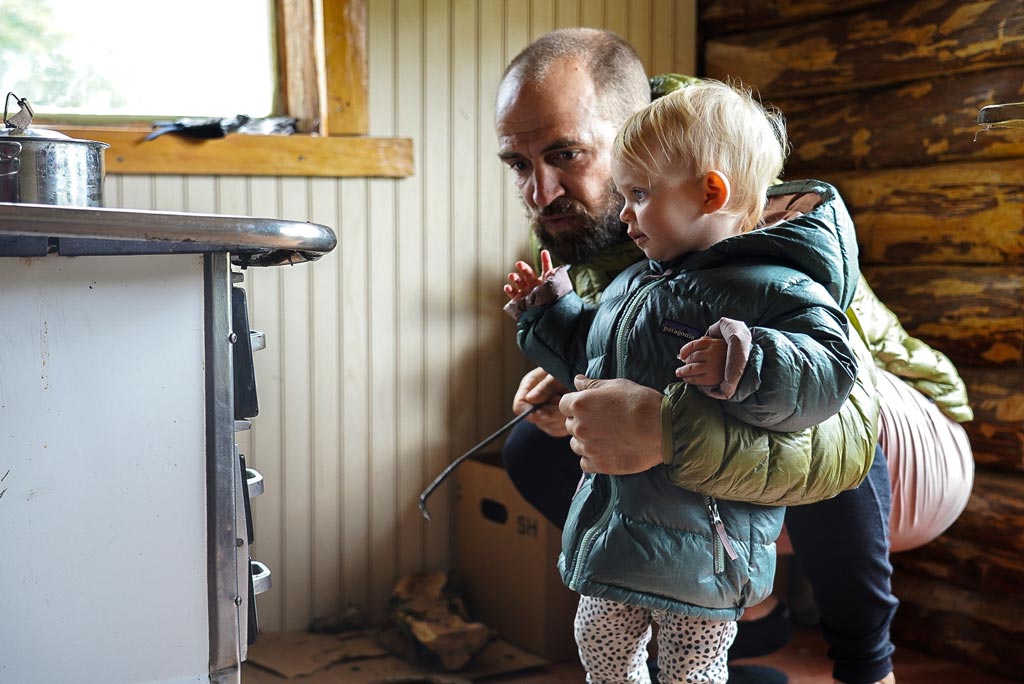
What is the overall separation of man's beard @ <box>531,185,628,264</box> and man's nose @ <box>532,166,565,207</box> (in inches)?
0.4

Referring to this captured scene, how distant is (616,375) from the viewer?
1.54 m

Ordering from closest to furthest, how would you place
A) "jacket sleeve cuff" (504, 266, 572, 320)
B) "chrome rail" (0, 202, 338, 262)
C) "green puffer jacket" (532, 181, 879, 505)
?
"chrome rail" (0, 202, 338, 262)
"green puffer jacket" (532, 181, 879, 505)
"jacket sleeve cuff" (504, 266, 572, 320)

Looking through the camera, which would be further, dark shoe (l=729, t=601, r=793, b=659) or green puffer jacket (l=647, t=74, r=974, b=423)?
dark shoe (l=729, t=601, r=793, b=659)

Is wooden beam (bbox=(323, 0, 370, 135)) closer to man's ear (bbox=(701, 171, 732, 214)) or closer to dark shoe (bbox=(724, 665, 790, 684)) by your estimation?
man's ear (bbox=(701, 171, 732, 214))

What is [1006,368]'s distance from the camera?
7.41 feet

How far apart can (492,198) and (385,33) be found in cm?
46

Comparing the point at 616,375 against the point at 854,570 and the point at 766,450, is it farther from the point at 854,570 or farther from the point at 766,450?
the point at 854,570

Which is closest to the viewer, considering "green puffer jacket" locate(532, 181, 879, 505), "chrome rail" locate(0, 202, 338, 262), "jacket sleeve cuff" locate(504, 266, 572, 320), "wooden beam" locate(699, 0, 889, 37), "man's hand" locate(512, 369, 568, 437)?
"chrome rail" locate(0, 202, 338, 262)

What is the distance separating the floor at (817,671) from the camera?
2227 mm

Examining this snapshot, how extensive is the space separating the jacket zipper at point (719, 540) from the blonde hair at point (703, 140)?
1.35ft

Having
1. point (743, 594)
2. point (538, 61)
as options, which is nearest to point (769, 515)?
point (743, 594)

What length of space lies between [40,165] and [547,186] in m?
0.86

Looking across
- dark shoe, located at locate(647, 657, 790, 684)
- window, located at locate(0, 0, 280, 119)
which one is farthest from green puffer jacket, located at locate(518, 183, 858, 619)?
window, located at locate(0, 0, 280, 119)

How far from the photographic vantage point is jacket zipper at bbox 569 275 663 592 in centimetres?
150
